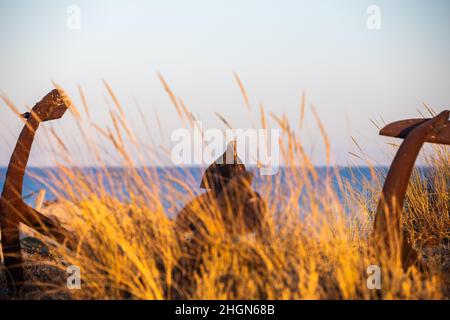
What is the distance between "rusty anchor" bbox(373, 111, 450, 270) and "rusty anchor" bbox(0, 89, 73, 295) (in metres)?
1.74

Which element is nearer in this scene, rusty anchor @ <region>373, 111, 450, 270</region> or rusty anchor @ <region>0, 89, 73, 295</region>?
rusty anchor @ <region>373, 111, 450, 270</region>

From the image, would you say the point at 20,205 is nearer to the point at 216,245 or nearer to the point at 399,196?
the point at 216,245

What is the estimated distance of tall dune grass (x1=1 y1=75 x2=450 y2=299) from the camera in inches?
99.5

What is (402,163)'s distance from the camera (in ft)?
9.34

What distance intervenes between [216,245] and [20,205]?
1.36 metres

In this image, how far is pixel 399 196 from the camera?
9.20ft

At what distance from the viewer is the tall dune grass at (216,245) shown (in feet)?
8.29

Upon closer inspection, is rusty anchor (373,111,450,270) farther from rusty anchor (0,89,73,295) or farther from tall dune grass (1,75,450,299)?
rusty anchor (0,89,73,295)

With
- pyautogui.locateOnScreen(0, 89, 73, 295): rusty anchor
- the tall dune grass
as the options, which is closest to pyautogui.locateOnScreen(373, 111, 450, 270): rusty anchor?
the tall dune grass

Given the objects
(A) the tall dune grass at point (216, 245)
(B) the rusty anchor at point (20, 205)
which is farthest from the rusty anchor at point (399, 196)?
(B) the rusty anchor at point (20, 205)
